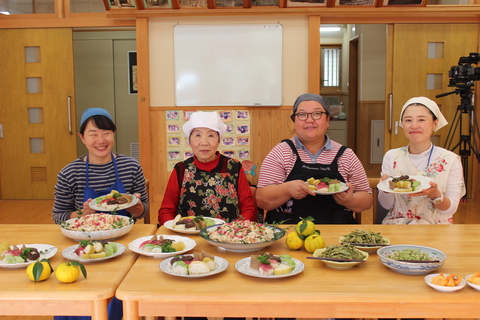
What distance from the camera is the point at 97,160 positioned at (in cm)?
229

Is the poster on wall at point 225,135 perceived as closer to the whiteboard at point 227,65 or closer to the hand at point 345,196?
the whiteboard at point 227,65

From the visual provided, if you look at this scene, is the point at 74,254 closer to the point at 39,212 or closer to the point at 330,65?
the point at 39,212

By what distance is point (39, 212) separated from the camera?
501 centimetres

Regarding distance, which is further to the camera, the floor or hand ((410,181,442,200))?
the floor

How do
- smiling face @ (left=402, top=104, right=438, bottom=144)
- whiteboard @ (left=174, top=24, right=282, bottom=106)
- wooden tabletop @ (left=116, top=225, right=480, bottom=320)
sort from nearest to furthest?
wooden tabletop @ (left=116, top=225, right=480, bottom=320)
smiling face @ (left=402, top=104, right=438, bottom=144)
whiteboard @ (left=174, top=24, right=282, bottom=106)

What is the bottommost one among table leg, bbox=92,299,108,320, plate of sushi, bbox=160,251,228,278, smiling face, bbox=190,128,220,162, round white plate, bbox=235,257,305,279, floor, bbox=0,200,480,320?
floor, bbox=0,200,480,320

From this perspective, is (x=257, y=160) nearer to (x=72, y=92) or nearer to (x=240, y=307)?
(x=72, y=92)

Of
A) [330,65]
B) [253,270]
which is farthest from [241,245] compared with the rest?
[330,65]

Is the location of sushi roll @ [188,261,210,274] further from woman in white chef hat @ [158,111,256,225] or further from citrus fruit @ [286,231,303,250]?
woman in white chef hat @ [158,111,256,225]

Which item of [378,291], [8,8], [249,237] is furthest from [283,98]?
[378,291]

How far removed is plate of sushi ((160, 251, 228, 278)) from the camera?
1295mm

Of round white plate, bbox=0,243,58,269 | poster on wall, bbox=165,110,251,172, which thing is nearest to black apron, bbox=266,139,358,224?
round white plate, bbox=0,243,58,269

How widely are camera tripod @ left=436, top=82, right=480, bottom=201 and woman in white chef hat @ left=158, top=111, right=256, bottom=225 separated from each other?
3.47 m

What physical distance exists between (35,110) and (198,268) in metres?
5.03
